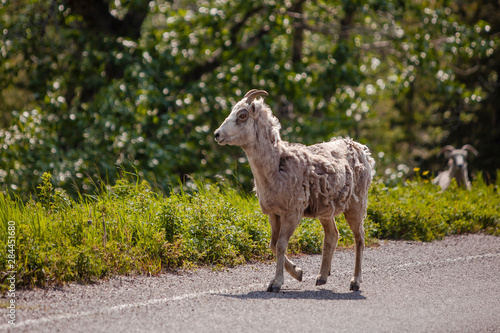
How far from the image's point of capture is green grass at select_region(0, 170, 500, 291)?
634 centimetres

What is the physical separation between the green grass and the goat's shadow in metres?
1.36

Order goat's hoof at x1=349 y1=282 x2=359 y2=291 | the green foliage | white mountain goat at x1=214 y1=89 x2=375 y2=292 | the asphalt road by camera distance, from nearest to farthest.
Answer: the asphalt road → white mountain goat at x1=214 y1=89 x2=375 y2=292 → goat's hoof at x1=349 y1=282 x2=359 y2=291 → the green foliage

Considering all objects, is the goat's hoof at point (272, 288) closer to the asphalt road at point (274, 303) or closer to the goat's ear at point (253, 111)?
the asphalt road at point (274, 303)

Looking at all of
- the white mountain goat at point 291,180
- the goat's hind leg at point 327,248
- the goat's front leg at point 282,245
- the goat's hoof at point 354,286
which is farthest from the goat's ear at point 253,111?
the goat's hoof at point 354,286

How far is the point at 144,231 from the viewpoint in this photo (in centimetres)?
739

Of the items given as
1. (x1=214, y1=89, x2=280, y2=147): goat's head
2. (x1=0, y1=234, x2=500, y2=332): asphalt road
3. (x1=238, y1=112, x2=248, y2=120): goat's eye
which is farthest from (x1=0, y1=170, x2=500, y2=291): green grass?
(x1=238, y1=112, x2=248, y2=120): goat's eye

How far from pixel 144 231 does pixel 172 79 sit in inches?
274

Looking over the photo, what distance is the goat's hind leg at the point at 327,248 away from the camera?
6.97m

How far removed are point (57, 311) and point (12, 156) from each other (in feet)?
24.7

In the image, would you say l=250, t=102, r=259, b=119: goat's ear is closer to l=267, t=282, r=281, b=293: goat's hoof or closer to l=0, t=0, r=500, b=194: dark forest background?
l=267, t=282, r=281, b=293: goat's hoof

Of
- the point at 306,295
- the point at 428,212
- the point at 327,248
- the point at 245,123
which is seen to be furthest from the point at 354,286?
the point at 428,212

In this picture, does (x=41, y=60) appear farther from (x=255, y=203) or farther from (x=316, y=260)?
(x=316, y=260)

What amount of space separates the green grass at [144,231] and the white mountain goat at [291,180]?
1.35 m

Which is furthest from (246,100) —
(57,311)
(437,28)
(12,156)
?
(437,28)
